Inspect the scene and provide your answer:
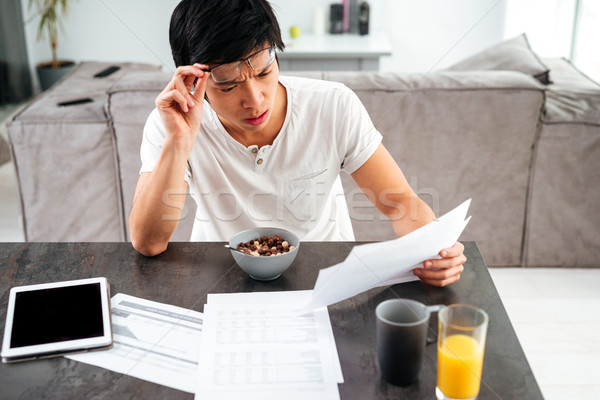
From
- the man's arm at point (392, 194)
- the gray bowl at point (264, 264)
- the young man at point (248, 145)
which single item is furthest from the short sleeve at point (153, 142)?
the man's arm at point (392, 194)

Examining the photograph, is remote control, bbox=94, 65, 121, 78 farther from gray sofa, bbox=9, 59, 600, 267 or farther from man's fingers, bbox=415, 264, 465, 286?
man's fingers, bbox=415, 264, 465, 286

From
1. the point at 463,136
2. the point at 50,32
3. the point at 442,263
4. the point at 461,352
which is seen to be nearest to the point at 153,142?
the point at 442,263

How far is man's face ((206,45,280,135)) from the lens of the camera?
122 cm

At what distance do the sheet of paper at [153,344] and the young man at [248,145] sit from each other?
21 cm

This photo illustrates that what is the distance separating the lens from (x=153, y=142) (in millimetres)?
1372

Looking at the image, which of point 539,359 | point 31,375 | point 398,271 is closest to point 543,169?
point 539,359

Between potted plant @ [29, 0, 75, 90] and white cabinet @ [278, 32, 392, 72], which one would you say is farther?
potted plant @ [29, 0, 75, 90]

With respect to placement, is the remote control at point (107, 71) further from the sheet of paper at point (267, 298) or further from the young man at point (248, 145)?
the sheet of paper at point (267, 298)

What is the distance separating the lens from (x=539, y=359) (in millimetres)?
1838

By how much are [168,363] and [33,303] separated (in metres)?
0.29

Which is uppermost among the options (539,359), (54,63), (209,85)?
(209,85)

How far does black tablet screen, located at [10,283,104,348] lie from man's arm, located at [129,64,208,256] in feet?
0.65

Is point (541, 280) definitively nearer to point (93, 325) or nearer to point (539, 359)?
point (539, 359)

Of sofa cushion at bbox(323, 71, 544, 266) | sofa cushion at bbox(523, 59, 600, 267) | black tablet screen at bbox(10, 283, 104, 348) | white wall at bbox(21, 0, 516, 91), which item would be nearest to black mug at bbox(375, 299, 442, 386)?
black tablet screen at bbox(10, 283, 104, 348)
